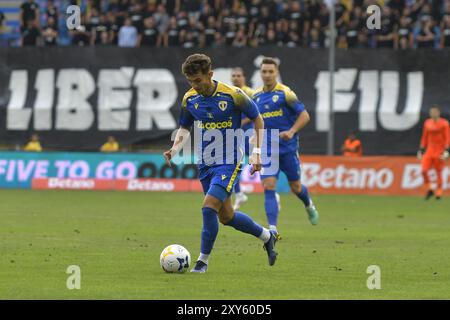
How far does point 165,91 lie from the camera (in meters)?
32.2

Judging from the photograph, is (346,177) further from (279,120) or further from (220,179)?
(220,179)

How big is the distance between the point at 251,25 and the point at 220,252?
1951 cm

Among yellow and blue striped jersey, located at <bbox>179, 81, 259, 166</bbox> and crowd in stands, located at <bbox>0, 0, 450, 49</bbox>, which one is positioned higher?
yellow and blue striped jersey, located at <bbox>179, 81, 259, 166</bbox>

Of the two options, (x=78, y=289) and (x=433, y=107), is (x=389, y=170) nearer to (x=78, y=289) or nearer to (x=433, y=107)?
(x=433, y=107)

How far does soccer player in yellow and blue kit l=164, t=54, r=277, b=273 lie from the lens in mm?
12164

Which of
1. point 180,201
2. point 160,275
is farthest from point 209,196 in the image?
point 180,201

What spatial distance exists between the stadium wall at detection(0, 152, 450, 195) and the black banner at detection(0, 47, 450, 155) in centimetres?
141

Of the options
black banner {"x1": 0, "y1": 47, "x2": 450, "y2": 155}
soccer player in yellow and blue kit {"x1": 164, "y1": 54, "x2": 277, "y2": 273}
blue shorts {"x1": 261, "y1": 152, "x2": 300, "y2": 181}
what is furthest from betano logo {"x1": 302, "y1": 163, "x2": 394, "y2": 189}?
soccer player in yellow and blue kit {"x1": 164, "y1": 54, "x2": 277, "y2": 273}

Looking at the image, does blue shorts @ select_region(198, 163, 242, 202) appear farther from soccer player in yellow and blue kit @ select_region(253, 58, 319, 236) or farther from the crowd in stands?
the crowd in stands

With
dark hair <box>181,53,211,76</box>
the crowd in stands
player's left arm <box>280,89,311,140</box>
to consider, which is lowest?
the crowd in stands

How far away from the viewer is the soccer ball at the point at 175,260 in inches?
476

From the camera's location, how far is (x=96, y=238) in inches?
645

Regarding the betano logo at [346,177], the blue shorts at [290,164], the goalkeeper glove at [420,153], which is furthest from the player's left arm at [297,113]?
the betano logo at [346,177]

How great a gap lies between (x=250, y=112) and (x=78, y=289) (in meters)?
3.06
